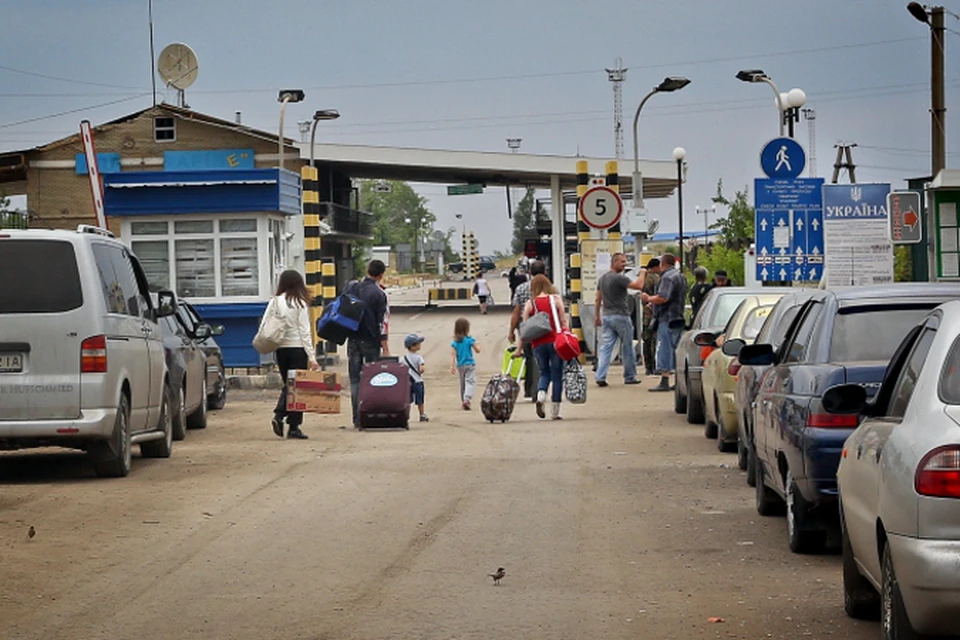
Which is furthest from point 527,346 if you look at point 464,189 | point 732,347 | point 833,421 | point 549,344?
point 464,189

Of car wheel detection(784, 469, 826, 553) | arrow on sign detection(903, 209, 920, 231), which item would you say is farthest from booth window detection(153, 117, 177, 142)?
car wheel detection(784, 469, 826, 553)

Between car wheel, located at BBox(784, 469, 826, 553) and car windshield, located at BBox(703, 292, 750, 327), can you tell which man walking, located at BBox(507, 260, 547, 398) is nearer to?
car windshield, located at BBox(703, 292, 750, 327)

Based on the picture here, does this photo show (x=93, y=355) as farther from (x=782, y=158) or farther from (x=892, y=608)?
(x=782, y=158)

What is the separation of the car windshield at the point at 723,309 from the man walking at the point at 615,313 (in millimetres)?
5034

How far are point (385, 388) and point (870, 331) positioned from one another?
Answer: 941 centimetres

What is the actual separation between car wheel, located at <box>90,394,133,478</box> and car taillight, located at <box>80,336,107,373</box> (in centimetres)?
45

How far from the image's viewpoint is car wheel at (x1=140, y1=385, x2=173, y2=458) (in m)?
15.5

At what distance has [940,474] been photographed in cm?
566

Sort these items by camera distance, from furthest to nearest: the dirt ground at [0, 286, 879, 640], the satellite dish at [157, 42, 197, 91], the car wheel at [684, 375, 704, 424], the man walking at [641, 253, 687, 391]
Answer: the satellite dish at [157, 42, 197, 91], the man walking at [641, 253, 687, 391], the car wheel at [684, 375, 704, 424], the dirt ground at [0, 286, 879, 640]

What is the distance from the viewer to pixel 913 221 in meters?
24.9

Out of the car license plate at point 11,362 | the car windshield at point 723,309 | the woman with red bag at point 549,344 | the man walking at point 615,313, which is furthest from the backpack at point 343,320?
the man walking at point 615,313

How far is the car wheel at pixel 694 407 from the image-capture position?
18.6 meters

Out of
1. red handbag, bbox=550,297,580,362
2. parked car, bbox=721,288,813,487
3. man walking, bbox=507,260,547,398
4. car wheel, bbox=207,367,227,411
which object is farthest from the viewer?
car wheel, bbox=207,367,227,411

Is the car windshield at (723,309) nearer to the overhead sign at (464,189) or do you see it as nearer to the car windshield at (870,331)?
the car windshield at (870,331)
